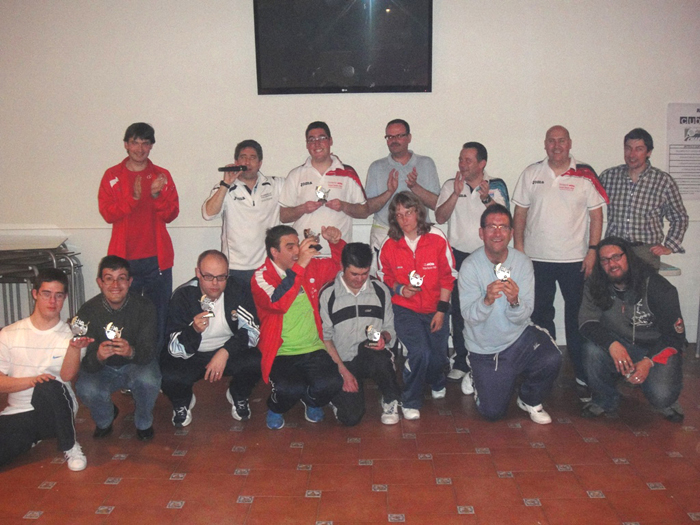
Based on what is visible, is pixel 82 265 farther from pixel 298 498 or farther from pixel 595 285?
pixel 595 285

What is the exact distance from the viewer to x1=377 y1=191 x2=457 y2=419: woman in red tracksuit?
3941mm

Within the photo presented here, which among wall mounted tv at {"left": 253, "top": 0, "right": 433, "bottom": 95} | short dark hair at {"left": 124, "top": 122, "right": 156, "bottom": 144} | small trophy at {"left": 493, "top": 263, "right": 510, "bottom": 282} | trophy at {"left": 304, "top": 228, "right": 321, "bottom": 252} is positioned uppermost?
wall mounted tv at {"left": 253, "top": 0, "right": 433, "bottom": 95}

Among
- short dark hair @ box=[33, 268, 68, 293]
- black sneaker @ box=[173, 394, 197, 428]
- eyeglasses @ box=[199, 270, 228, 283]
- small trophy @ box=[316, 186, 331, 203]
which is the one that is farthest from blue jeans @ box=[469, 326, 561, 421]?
short dark hair @ box=[33, 268, 68, 293]

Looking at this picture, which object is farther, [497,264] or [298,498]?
[497,264]

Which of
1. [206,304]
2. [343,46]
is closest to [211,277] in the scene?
[206,304]

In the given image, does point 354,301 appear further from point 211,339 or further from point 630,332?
point 630,332

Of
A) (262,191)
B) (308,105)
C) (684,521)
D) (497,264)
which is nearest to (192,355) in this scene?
A: (262,191)

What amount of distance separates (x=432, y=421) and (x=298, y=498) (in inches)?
44.1

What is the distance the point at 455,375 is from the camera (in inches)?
173

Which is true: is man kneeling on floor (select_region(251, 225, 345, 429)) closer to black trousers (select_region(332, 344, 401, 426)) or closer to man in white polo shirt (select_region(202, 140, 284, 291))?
black trousers (select_region(332, 344, 401, 426))

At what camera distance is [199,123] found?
199 inches

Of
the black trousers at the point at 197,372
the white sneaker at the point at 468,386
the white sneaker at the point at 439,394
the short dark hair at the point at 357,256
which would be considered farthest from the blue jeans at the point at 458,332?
the black trousers at the point at 197,372

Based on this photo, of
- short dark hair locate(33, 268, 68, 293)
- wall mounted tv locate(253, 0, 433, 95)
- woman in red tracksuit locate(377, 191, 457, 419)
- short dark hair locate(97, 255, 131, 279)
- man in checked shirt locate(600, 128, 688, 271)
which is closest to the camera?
short dark hair locate(33, 268, 68, 293)

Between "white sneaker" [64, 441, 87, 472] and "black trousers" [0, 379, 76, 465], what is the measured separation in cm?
3
